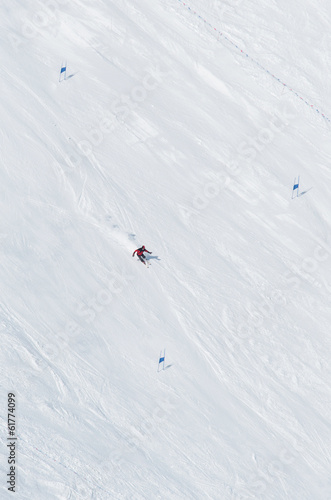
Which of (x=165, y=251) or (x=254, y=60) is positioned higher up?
(x=254, y=60)

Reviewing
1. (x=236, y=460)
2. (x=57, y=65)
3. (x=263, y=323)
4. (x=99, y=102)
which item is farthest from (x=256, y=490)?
(x=57, y=65)

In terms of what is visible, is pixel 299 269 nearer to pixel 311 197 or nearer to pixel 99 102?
pixel 311 197

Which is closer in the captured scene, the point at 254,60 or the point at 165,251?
the point at 165,251

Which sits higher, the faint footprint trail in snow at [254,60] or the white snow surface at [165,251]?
the faint footprint trail in snow at [254,60]

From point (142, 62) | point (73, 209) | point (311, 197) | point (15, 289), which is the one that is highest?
point (142, 62)

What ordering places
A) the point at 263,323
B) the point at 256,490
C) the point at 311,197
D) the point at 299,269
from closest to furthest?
the point at 256,490 < the point at 263,323 < the point at 299,269 < the point at 311,197

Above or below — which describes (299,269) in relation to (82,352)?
above

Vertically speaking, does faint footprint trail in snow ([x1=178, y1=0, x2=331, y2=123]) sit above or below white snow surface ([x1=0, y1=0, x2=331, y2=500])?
above

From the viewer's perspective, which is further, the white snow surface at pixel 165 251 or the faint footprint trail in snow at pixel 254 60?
the faint footprint trail in snow at pixel 254 60
